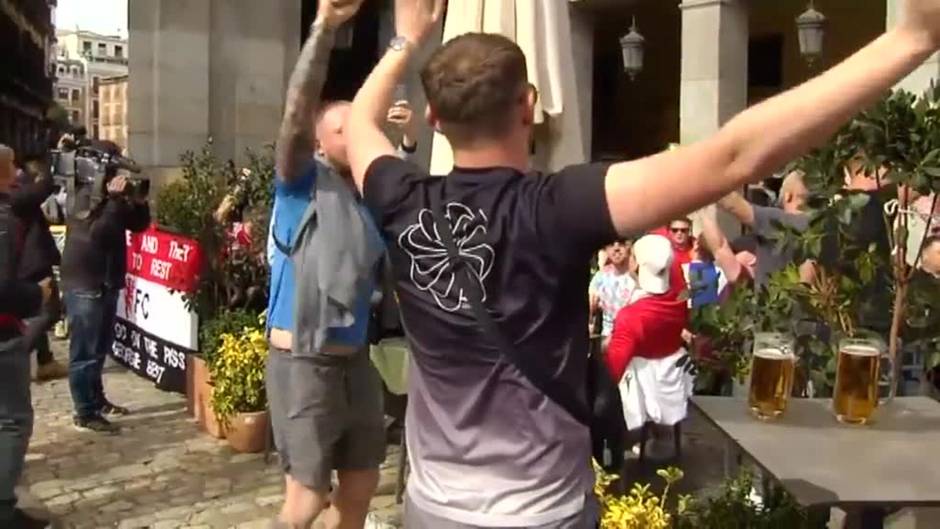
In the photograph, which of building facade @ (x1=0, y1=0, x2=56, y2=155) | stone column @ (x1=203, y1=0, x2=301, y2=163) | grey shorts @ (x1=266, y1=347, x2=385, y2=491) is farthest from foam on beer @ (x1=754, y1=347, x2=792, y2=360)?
building facade @ (x1=0, y1=0, x2=56, y2=155)

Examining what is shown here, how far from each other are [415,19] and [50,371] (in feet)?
25.5

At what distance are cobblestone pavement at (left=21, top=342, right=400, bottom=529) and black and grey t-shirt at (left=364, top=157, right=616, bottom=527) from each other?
316cm

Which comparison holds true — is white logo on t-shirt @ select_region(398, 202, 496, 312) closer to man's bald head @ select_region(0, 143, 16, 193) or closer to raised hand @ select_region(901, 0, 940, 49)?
raised hand @ select_region(901, 0, 940, 49)

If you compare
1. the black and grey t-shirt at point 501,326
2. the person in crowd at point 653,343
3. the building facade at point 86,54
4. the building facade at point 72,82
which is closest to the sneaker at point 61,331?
the person in crowd at point 653,343

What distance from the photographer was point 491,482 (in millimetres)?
2113

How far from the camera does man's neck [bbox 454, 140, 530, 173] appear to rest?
2.09m

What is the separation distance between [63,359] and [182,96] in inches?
260

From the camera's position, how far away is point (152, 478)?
6383 mm

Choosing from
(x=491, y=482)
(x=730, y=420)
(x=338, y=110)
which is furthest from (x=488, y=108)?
(x=338, y=110)

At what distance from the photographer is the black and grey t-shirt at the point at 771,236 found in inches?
132

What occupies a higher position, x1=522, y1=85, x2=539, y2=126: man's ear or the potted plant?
x1=522, y1=85, x2=539, y2=126: man's ear

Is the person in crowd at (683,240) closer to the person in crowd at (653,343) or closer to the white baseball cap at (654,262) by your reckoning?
the person in crowd at (653,343)

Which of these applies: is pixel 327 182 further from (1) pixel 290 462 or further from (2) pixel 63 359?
(2) pixel 63 359

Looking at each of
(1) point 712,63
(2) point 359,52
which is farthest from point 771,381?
(2) point 359,52
